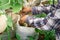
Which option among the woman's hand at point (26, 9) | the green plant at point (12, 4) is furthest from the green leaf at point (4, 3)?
the woman's hand at point (26, 9)

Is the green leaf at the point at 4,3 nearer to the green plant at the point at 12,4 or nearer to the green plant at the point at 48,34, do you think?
the green plant at the point at 12,4

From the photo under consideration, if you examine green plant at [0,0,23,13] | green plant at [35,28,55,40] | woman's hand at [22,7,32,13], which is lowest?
green plant at [35,28,55,40]

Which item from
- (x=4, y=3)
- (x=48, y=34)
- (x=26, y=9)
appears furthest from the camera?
(x=26, y=9)

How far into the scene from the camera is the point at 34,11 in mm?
1040

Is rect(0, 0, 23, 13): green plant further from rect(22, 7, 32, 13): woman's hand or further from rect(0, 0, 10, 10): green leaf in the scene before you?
rect(22, 7, 32, 13): woman's hand

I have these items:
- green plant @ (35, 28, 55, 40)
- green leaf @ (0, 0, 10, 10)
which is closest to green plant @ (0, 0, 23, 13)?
green leaf @ (0, 0, 10, 10)

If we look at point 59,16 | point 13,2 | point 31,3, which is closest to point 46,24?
point 59,16

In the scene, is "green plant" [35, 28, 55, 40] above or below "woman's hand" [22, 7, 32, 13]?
below

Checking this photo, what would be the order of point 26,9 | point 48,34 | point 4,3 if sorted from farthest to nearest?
point 26,9 → point 48,34 → point 4,3

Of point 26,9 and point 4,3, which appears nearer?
point 4,3

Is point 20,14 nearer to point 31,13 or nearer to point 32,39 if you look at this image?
point 31,13

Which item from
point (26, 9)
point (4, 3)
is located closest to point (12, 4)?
point (4, 3)

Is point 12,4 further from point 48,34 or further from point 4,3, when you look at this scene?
point 48,34

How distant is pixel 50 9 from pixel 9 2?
0.21 m
